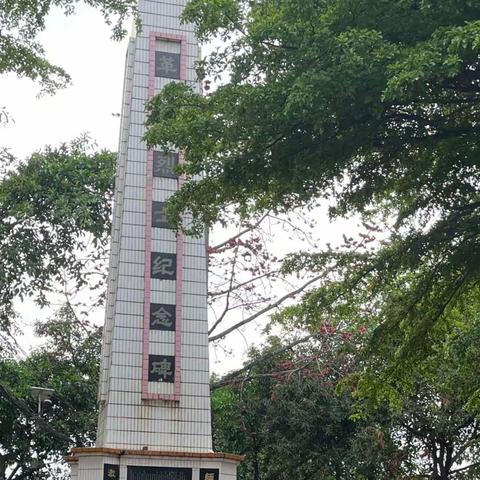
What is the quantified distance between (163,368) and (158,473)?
885 millimetres

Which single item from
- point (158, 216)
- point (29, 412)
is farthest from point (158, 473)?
point (29, 412)

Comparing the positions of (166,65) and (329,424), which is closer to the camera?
(166,65)

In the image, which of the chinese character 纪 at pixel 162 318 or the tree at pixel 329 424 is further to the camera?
the tree at pixel 329 424

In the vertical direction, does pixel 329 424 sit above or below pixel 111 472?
above

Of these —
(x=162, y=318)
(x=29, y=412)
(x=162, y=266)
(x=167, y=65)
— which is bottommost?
(x=29, y=412)

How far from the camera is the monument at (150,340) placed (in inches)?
269

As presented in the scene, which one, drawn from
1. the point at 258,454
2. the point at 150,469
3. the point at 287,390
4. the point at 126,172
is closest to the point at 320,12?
the point at 126,172

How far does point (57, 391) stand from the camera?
35.4 feet

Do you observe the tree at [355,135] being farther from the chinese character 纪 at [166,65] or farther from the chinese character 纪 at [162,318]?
the chinese character 纪 at [166,65]

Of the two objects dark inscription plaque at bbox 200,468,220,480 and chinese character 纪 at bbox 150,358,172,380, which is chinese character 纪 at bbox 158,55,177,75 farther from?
dark inscription plaque at bbox 200,468,220,480

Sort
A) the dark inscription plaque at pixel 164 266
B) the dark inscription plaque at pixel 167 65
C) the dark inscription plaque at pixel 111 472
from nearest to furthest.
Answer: the dark inscription plaque at pixel 111 472
the dark inscription plaque at pixel 164 266
the dark inscription plaque at pixel 167 65

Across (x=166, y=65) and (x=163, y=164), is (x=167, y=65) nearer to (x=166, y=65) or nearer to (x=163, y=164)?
(x=166, y=65)

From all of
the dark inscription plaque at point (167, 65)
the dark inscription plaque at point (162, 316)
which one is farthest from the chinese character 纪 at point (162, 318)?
the dark inscription plaque at point (167, 65)

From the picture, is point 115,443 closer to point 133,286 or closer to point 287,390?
point 133,286
